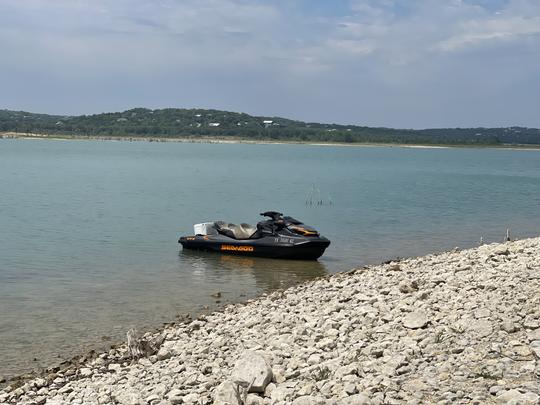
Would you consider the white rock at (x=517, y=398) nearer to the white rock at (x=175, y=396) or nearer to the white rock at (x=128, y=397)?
the white rock at (x=175, y=396)

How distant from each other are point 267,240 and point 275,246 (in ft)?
1.35

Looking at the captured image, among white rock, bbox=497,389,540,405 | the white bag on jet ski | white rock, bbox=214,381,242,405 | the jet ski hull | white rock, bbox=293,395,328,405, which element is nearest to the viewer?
white rock, bbox=497,389,540,405

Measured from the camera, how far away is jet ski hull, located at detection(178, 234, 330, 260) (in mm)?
21031

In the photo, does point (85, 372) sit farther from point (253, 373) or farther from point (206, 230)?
point (206, 230)

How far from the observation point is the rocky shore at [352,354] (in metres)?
7.13

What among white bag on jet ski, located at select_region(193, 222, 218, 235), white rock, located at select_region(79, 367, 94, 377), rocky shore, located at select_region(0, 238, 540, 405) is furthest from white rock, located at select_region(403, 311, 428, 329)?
white bag on jet ski, located at select_region(193, 222, 218, 235)

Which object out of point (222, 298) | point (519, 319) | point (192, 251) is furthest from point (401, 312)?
point (192, 251)

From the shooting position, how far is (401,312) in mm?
10227

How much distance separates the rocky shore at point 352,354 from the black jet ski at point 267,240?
25.3 feet

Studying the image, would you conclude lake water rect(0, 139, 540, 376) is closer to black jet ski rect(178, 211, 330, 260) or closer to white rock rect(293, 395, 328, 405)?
black jet ski rect(178, 211, 330, 260)

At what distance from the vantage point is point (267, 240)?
850 inches

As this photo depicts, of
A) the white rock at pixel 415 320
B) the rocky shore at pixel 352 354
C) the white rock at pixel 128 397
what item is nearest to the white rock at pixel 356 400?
the rocky shore at pixel 352 354

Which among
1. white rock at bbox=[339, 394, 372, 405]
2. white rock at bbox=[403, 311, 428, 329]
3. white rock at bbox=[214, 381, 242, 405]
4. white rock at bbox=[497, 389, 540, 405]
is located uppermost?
white rock at bbox=[497, 389, 540, 405]

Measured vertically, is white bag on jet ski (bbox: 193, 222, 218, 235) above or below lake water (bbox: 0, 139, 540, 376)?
above
